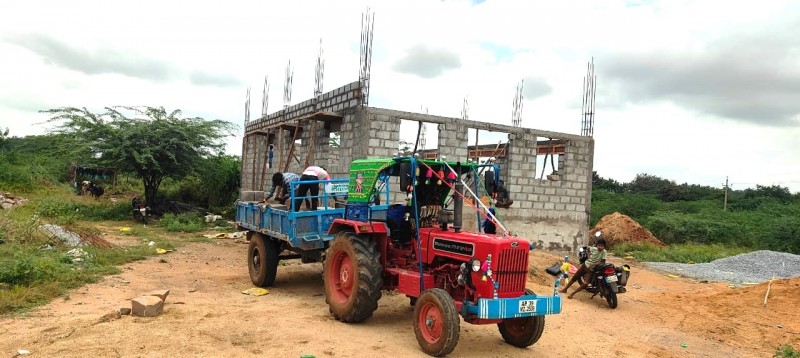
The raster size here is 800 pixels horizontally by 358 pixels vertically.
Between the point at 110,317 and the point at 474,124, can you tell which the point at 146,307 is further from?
the point at 474,124

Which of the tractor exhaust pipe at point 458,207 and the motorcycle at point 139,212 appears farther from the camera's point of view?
the motorcycle at point 139,212

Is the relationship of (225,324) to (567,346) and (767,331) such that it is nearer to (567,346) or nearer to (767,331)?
(567,346)

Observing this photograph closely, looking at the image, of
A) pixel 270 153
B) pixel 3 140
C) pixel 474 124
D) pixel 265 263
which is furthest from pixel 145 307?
pixel 3 140

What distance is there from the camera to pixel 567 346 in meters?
6.26

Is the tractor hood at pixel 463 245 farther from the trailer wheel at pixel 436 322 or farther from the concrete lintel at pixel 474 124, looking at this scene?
the concrete lintel at pixel 474 124

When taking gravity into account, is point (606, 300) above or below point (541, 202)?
below

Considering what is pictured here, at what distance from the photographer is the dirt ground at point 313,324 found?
5.34 m

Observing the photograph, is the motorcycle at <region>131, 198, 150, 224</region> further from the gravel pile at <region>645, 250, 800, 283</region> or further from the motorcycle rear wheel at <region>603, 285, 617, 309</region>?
the gravel pile at <region>645, 250, 800, 283</region>

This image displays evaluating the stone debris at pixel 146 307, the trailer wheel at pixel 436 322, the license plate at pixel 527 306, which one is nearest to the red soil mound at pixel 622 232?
the license plate at pixel 527 306

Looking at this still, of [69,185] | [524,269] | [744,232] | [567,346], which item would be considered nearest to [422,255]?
[524,269]

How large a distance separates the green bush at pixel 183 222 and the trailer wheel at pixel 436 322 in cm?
1261

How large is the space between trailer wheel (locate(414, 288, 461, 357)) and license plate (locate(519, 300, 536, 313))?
2.07 ft

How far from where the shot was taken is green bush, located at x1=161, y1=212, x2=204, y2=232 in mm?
16281

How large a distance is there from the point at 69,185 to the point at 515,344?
30.5 m
